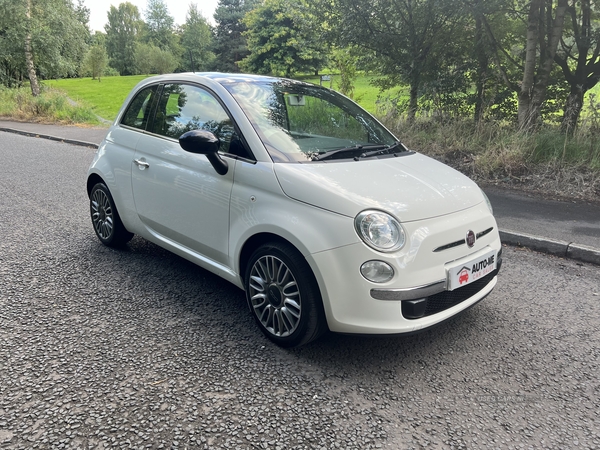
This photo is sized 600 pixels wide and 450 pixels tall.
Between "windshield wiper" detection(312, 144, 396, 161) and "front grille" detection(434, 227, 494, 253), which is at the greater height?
"windshield wiper" detection(312, 144, 396, 161)

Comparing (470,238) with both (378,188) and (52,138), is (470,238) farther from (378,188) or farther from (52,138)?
(52,138)

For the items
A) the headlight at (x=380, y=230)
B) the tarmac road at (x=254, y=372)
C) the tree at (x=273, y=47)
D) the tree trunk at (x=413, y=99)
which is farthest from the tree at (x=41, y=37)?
the headlight at (x=380, y=230)

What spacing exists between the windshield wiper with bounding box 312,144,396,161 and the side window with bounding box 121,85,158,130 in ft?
5.90

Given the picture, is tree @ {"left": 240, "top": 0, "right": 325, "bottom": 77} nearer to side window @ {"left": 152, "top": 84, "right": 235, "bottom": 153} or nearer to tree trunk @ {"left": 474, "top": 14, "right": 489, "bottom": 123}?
tree trunk @ {"left": 474, "top": 14, "right": 489, "bottom": 123}

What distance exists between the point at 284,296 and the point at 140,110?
2408mm

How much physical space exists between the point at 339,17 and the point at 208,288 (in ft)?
27.0

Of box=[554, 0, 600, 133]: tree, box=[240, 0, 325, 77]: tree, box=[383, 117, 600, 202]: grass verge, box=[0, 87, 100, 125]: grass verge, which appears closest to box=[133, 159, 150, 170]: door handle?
box=[383, 117, 600, 202]: grass verge

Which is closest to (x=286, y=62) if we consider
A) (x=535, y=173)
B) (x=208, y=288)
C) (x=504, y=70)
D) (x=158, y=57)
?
(x=504, y=70)

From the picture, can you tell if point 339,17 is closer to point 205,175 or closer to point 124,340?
point 205,175

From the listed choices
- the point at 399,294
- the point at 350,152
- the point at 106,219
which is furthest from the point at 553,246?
the point at 106,219

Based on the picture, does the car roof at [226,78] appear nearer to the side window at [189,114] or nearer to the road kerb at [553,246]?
the side window at [189,114]

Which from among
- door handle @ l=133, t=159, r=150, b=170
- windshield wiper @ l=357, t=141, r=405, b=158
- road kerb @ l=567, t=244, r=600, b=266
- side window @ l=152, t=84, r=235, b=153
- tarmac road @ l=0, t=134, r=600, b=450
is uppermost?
side window @ l=152, t=84, r=235, b=153

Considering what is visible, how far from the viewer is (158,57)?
7112cm

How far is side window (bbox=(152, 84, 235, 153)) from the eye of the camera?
10.6 feet
